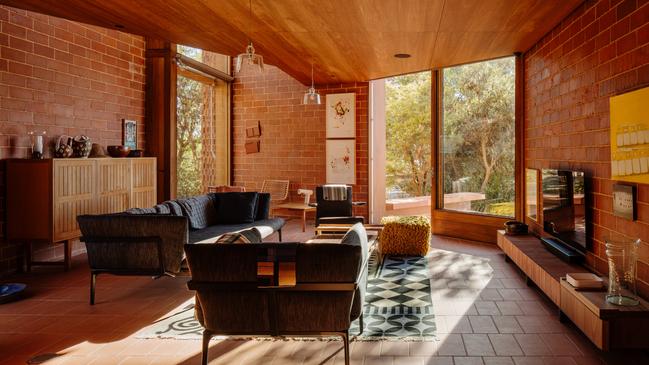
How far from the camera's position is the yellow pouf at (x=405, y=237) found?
581 cm

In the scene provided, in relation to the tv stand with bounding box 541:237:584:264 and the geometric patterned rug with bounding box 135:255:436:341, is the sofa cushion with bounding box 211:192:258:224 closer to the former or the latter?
the geometric patterned rug with bounding box 135:255:436:341

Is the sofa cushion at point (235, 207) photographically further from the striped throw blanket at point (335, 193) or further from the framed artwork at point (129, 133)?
the framed artwork at point (129, 133)

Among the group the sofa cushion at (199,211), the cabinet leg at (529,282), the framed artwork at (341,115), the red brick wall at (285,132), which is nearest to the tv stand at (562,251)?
the cabinet leg at (529,282)

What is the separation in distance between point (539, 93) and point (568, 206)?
170cm

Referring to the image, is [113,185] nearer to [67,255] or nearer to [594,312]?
[67,255]

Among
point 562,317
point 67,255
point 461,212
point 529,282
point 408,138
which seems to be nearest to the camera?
point 562,317

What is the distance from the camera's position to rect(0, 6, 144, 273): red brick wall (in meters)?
4.98

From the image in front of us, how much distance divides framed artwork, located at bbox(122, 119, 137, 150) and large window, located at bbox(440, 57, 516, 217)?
15.5ft

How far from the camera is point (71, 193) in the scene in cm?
521

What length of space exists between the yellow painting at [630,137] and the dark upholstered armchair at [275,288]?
1.91 metres

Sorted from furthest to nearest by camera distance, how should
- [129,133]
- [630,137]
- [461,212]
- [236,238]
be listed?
[461,212] < [129,133] < [630,137] < [236,238]

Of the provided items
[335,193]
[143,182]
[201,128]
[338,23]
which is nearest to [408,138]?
[201,128]

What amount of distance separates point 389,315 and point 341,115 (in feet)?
18.2

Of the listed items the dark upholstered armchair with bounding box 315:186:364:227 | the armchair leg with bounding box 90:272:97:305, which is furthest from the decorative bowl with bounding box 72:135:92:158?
the dark upholstered armchair with bounding box 315:186:364:227
